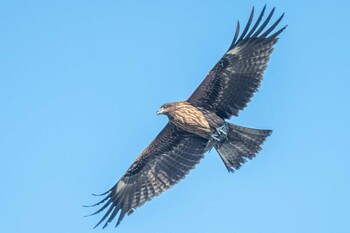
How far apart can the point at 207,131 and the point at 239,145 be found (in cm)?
85

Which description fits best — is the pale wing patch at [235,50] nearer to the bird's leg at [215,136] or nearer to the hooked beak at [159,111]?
the bird's leg at [215,136]

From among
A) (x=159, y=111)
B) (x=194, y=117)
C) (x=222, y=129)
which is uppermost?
(x=222, y=129)

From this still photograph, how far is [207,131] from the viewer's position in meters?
19.8

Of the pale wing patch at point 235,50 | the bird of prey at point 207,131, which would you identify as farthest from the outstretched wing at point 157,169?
the pale wing patch at point 235,50

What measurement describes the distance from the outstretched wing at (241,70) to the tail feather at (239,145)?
52 centimetres

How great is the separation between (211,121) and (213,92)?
617mm

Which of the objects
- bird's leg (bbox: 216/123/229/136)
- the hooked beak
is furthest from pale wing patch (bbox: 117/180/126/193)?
bird's leg (bbox: 216/123/229/136)

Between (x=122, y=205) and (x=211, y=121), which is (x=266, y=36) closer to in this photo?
(x=211, y=121)

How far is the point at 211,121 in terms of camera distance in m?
19.7

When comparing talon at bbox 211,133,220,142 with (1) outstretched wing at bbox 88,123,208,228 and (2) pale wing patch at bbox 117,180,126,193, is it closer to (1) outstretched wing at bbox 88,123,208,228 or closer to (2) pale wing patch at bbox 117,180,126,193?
(1) outstretched wing at bbox 88,123,208,228

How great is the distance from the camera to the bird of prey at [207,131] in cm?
1952

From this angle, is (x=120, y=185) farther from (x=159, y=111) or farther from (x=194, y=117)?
(x=194, y=117)

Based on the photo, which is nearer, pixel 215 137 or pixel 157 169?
pixel 215 137

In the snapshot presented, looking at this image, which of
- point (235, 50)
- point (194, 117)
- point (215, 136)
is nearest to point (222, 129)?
A: point (215, 136)
